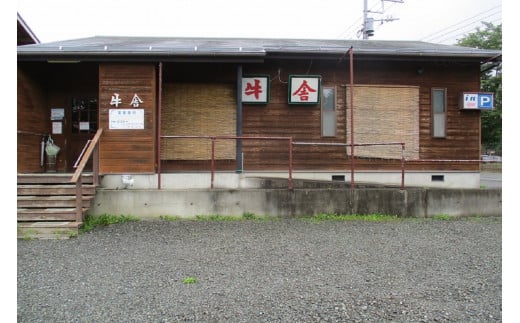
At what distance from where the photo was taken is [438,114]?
9961 millimetres

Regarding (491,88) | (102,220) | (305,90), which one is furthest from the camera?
(491,88)

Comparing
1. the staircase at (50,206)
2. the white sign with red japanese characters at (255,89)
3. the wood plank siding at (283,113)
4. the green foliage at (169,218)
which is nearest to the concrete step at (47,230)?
the staircase at (50,206)

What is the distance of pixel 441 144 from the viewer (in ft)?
32.6

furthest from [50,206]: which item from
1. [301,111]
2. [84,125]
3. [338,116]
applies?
[338,116]

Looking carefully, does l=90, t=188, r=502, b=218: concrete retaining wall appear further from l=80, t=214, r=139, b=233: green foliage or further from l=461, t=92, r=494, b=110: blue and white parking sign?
l=461, t=92, r=494, b=110: blue and white parking sign

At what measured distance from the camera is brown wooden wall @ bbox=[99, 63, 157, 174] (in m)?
7.86

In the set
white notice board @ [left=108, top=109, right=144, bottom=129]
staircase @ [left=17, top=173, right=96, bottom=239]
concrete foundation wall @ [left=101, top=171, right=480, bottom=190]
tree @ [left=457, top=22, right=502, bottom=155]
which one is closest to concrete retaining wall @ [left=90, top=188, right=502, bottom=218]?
staircase @ [left=17, top=173, right=96, bottom=239]

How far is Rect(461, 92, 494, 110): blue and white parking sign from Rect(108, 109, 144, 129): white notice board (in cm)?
872

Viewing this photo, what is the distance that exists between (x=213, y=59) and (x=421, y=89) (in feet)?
19.6

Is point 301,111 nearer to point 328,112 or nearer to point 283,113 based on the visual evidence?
point 283,113

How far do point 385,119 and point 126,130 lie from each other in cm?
689

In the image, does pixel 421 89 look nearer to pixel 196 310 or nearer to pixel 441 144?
pixel 441 144

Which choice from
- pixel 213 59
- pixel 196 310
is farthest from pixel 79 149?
pixel 196 310

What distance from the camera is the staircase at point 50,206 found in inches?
233
